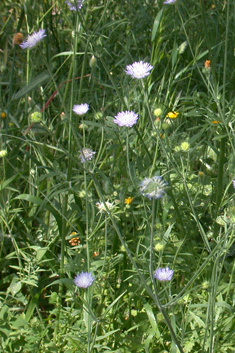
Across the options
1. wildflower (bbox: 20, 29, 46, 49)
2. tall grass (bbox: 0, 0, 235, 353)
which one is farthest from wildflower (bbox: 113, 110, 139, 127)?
wildflower (bbox: 20, 29, 46, 49)

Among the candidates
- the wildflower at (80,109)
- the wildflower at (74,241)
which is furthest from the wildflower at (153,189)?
the wildflower at (74,241)

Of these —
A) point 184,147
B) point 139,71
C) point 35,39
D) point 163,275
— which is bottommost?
point 163,275

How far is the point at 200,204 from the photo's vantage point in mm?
1471

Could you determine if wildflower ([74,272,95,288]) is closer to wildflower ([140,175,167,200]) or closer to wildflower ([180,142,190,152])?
wildflower ([140,175,167,200])

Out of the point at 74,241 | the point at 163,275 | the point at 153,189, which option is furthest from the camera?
the point at 74,241

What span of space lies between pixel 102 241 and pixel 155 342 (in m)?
0.31

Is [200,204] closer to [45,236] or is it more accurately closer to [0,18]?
[45,236]

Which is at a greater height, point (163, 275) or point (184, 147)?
point (184, 147)

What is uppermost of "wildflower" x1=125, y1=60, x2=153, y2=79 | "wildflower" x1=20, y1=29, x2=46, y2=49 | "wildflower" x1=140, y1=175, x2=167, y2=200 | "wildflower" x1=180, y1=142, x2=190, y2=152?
"wildflower" x1=20, y1=29, x2=46, y2=49

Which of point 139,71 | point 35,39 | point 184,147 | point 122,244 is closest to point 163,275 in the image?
point 122,244

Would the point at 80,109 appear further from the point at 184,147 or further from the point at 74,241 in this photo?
the point at 74,241

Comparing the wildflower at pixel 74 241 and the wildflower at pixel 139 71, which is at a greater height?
the wildflower at pixel 139 71

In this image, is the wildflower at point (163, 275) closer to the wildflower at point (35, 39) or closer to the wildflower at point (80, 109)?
the wildflower at point (80, 109)

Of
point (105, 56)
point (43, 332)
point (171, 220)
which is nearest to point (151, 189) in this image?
point (171, 220)
